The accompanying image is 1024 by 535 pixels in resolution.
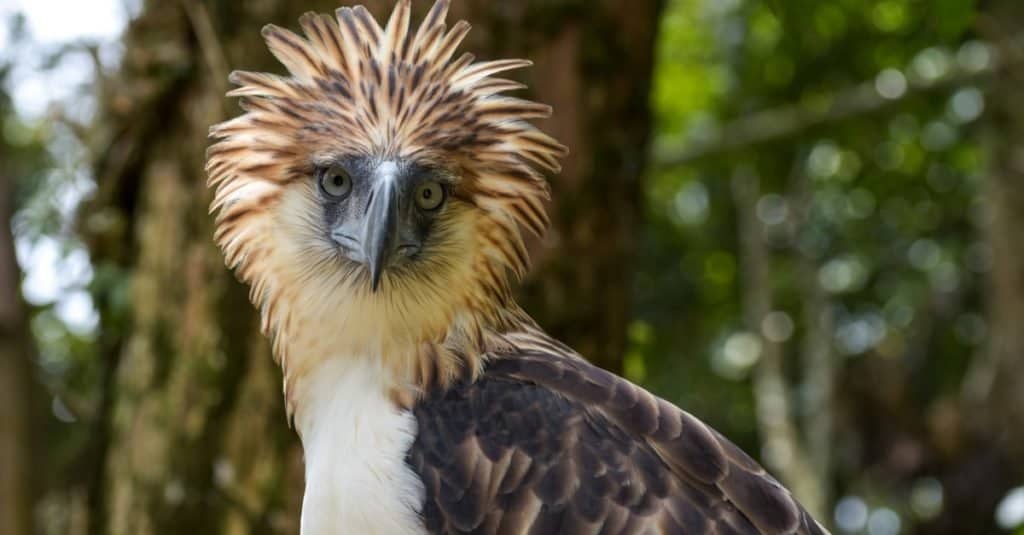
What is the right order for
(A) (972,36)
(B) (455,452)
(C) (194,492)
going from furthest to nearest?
1. (A) (972,36)
2. (C) (194,492)
3. (B) (455,452)

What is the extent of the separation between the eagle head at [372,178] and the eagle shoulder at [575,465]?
24 cm

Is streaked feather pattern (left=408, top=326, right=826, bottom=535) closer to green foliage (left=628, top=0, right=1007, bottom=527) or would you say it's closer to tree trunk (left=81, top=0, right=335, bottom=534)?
tree trunk (left=81, top=0, right=335, bottom=534)

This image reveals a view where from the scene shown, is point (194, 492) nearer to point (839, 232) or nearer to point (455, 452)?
point (455, 452)

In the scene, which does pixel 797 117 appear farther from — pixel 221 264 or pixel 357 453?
pixel 357 453

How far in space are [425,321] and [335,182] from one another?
17.0 inches

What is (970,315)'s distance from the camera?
10125 mm

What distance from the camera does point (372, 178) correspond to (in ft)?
10.4

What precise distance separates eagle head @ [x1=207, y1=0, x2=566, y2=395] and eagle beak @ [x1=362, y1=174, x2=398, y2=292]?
0.07 meters

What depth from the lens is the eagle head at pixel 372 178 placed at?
3254 millimetres

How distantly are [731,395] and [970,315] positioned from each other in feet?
6.44

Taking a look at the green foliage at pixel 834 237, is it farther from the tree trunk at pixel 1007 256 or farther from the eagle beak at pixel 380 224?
the eagle beak at pixel 380 224

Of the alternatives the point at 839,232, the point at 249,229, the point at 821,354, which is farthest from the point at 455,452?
the point at 839,232

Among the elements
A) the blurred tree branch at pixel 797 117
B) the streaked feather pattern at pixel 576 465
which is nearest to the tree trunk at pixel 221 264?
the streaked feather pattern at pixel 576 465

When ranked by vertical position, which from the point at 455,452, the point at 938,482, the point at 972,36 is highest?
the point at 972,36
